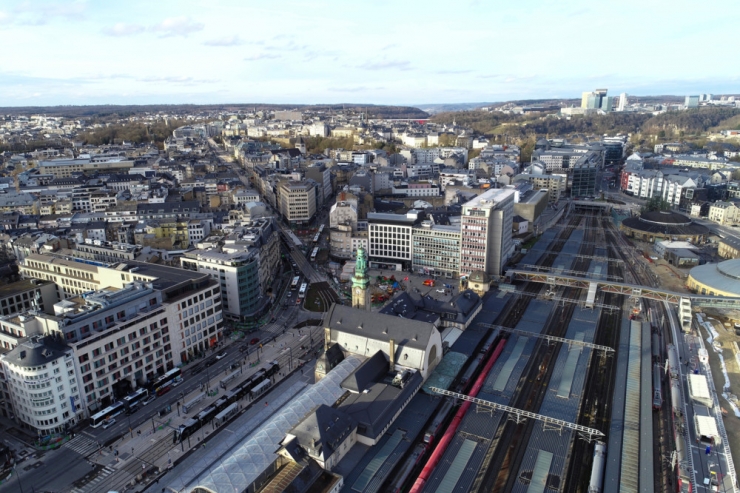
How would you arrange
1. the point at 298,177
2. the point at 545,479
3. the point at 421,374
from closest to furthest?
1. the point at 545,479
2. the point at 421,374
3. the point at 298,177

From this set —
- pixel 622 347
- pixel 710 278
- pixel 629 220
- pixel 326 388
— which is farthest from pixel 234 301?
pixel 629 220

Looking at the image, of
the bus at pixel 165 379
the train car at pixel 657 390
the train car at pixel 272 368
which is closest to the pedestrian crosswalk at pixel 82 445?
the bus at pixel 165 379

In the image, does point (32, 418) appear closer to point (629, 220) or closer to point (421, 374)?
point (421, 374)

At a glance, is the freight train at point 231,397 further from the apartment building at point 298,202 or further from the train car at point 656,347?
the apartment building at point 298,202

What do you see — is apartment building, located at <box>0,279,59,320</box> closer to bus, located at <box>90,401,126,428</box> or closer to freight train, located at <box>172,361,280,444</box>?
bus, located at <box>90,401,126,428</box>

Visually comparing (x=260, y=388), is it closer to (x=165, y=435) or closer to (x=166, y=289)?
(x=165, y=435)

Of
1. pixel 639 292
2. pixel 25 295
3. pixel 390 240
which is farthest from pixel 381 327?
pixel 25 295
